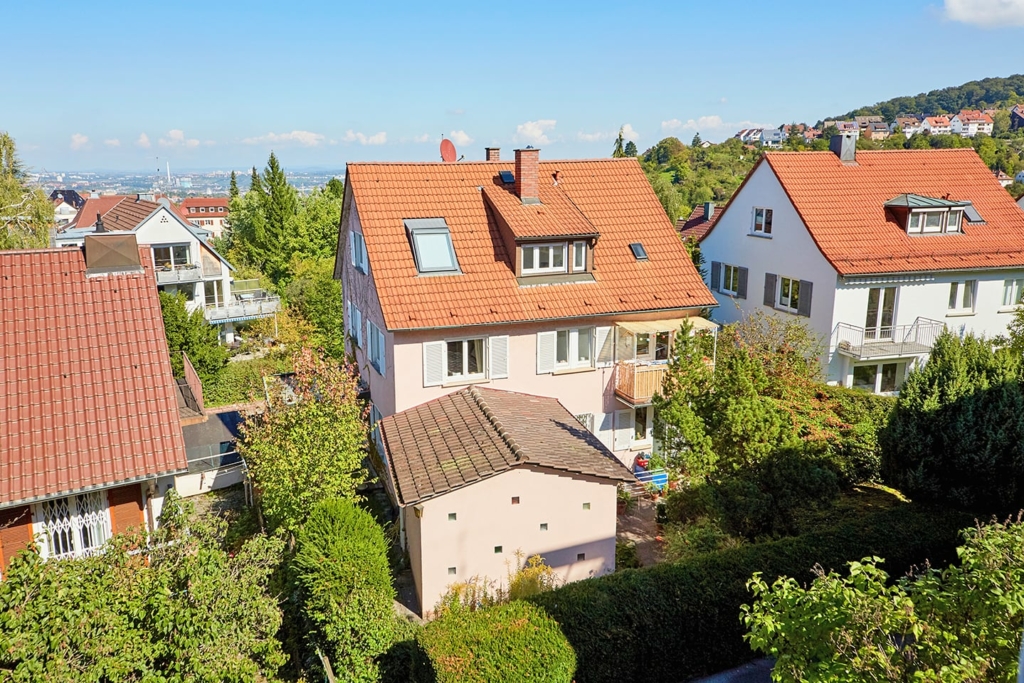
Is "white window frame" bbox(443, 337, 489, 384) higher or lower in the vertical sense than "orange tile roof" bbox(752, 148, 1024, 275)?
lower

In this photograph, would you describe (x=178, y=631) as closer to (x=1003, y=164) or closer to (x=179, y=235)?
(x=179, y=235)

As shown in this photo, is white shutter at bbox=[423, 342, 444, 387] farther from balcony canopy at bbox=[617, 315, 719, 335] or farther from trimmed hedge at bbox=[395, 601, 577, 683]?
trimmed hedge at bbox=[395, 601, 577, 683]

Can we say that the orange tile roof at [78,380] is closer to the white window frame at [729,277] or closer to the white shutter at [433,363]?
the white shutter at [433,363]

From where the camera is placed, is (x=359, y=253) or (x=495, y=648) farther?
(x=359, y=253)

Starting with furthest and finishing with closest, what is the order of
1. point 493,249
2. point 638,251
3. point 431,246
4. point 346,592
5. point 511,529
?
point 638,251
point 493,249
point 431,246
point 511,529
point 346,592

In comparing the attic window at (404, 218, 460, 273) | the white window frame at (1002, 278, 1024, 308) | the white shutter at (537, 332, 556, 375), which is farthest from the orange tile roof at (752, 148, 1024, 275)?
the attic window at (404, 218, 460, 273)

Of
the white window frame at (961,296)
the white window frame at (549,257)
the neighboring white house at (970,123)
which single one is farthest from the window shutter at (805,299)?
the neighboring white house at (970,123)

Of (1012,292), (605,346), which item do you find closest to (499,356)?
(605,346)

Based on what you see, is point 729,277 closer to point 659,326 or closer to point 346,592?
point 659,326
